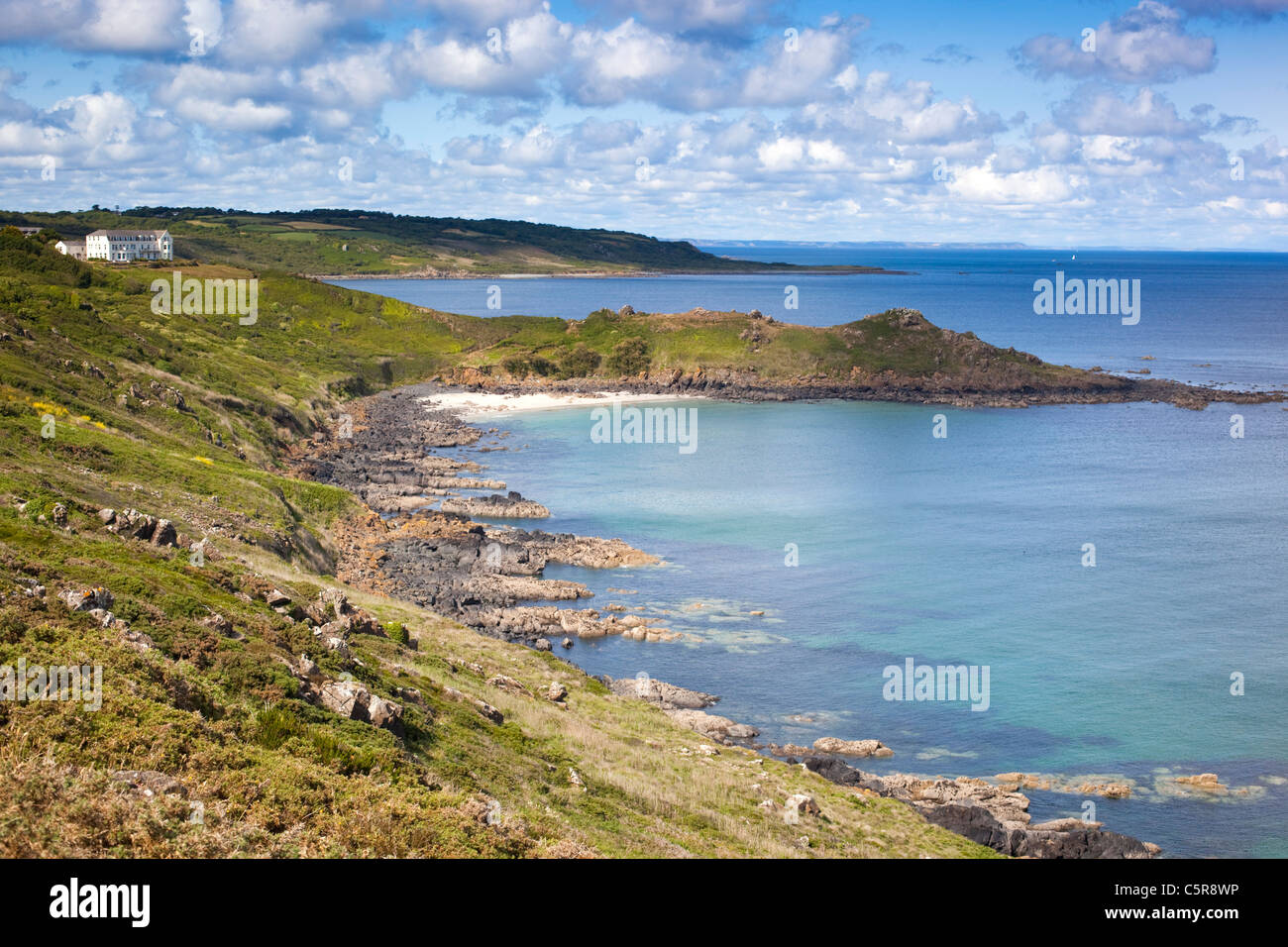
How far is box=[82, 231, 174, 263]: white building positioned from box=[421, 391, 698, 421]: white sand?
65551 mm

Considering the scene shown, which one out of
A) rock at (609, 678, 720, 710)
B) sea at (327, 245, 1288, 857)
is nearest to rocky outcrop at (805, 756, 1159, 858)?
sea at (327, 245, 1288, 857)

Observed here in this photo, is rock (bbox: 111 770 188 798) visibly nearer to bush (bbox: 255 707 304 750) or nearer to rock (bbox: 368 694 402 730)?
bush (bbox: 255 707 304 750)

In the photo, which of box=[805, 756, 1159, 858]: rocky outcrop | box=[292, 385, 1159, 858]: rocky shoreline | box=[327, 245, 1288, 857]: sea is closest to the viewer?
box=[805, 756, 1159, 858]: rocky outcrop

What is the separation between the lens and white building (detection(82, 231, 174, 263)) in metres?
160

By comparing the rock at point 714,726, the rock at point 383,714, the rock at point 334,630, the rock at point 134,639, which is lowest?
the rock at point 714,726

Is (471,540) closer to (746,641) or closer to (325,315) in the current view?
(746,641)

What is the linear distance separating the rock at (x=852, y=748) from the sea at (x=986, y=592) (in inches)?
22.5

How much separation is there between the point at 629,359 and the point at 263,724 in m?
118

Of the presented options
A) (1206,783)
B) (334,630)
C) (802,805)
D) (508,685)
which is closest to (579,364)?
(508,685)

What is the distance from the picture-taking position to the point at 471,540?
60656 millimetres

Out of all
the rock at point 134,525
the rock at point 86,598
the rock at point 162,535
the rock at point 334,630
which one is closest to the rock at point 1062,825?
the rock at point 334,630

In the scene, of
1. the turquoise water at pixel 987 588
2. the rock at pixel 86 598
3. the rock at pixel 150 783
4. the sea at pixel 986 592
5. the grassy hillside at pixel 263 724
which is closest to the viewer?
the rock at pixel 150 783

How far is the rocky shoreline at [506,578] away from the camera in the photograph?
3033 cm

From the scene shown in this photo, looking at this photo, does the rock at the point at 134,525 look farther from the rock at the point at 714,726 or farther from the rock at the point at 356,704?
the rock at the point at 714,726
